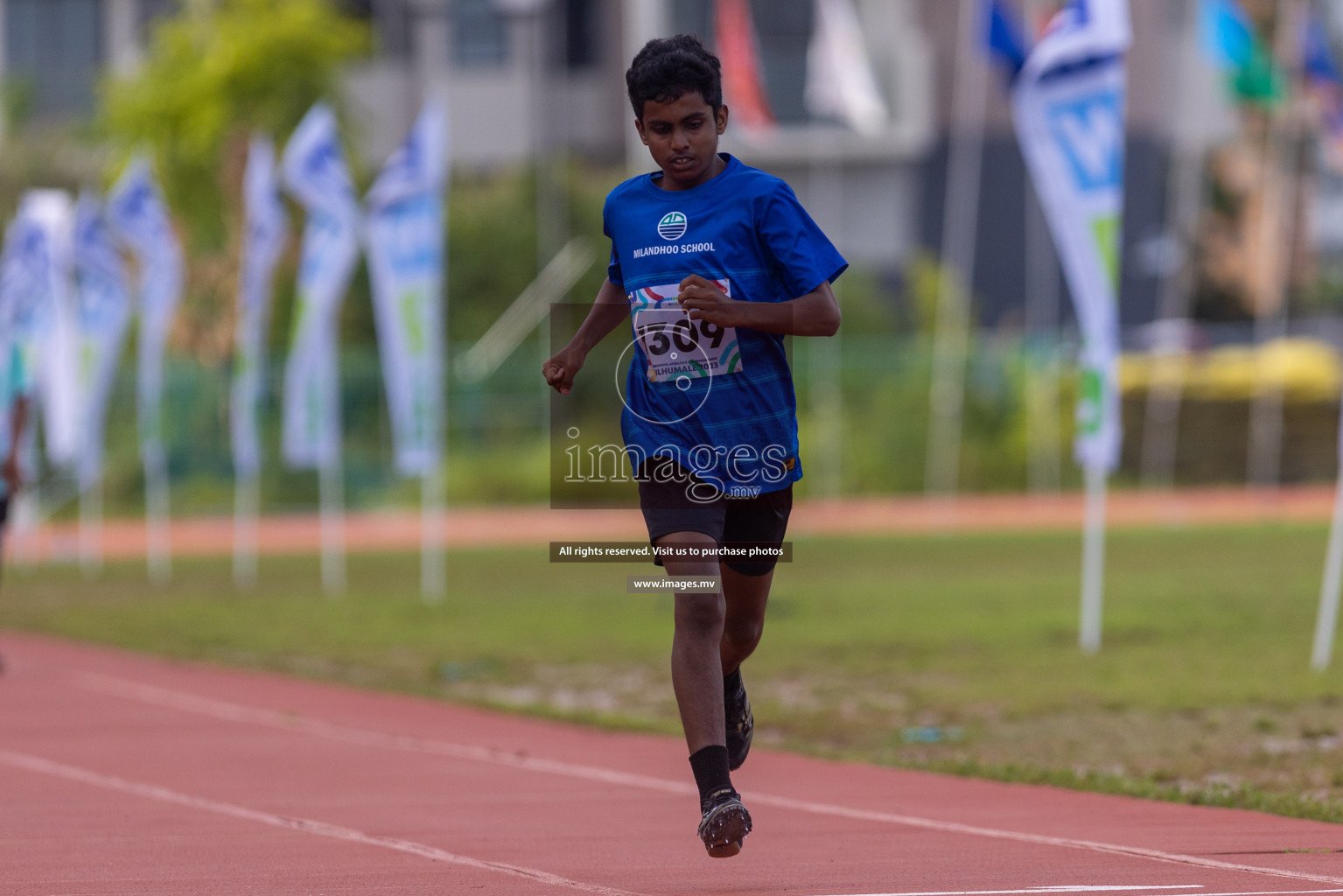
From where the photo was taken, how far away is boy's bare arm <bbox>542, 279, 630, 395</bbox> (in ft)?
19.1

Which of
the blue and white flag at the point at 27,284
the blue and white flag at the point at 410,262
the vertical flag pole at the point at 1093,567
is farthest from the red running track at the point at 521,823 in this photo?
the blue and white flag at the point at 27,284

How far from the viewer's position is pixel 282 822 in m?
6.80

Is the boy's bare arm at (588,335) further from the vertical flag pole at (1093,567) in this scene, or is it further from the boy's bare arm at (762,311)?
the vertical flag pole at (1093,567)

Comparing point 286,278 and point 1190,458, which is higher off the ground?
point 286,278

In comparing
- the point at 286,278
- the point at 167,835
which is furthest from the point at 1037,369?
the point at 167,835

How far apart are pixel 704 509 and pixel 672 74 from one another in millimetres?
1218

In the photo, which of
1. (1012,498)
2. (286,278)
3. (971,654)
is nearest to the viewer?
(971,654)

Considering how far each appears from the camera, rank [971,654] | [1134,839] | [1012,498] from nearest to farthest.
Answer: [1134,839]
[971,654]
[1012,498]

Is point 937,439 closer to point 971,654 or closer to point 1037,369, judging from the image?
point 1037,369

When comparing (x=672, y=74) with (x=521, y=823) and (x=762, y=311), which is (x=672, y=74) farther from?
(x=521, y=823)

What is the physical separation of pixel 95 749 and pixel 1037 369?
27.6 meters

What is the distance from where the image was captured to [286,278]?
3734 centimetres

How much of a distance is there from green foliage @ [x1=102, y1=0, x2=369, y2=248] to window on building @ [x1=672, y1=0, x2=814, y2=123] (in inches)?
333

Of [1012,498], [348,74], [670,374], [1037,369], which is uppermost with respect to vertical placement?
[348,74]
